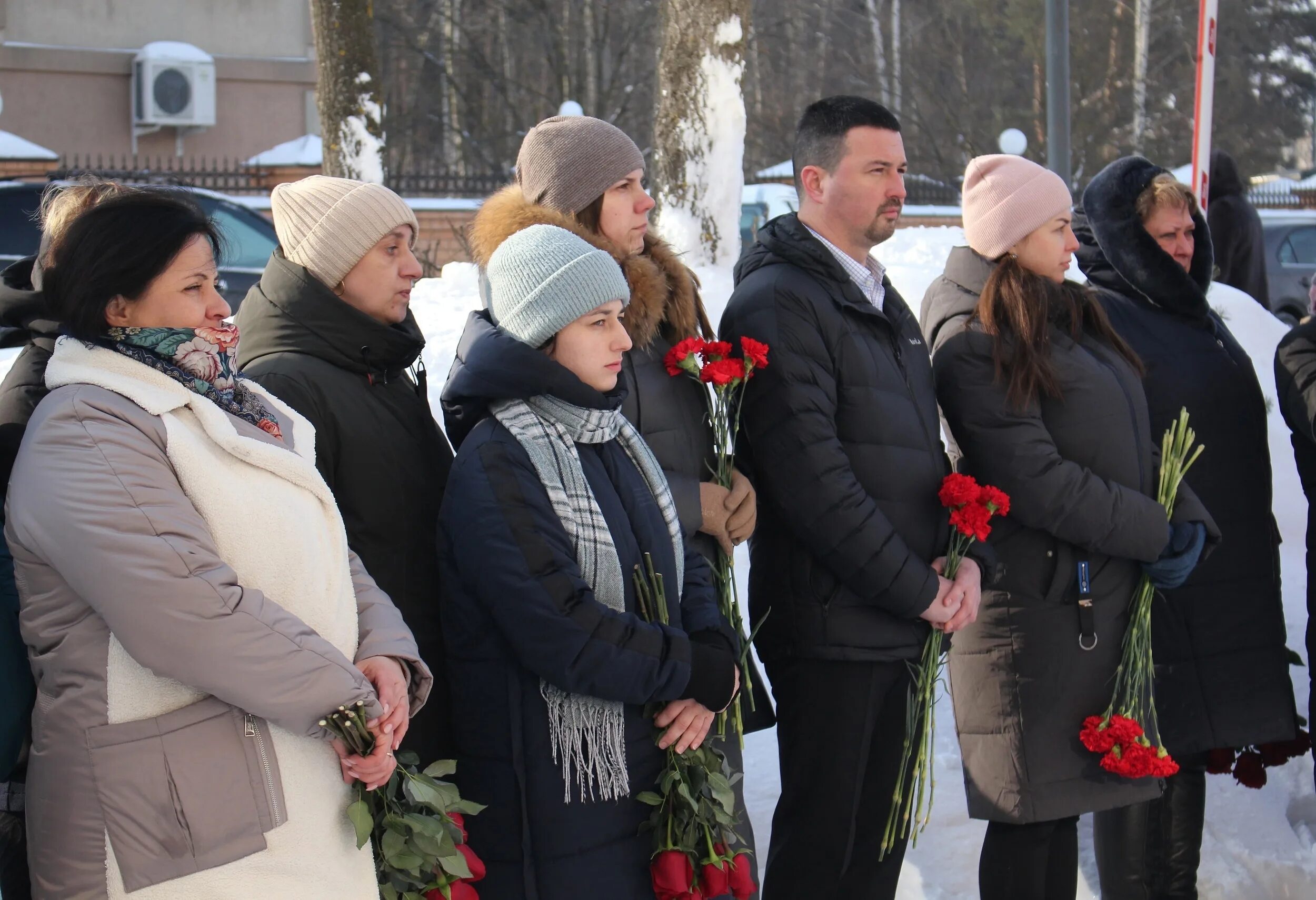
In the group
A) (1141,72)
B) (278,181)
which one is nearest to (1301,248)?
(278,181)

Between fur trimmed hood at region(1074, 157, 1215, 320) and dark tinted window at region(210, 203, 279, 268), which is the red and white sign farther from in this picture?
dark tinted window at region(210, 203, 279, 268)

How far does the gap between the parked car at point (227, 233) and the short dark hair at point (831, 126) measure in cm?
641

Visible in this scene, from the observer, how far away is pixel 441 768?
2.60 m

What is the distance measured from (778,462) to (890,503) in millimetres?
294

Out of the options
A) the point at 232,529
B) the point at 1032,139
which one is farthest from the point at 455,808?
the point at 1032,139

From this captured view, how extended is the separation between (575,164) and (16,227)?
8094 millimetres

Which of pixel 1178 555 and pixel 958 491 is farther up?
pixel 958 491

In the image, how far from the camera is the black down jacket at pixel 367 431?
9.44ft

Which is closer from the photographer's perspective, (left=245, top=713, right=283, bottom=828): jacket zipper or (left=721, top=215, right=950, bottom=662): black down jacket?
(left=245, top=713, right=283, bottom=828): jacket zipper

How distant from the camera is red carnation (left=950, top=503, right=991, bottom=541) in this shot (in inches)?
132

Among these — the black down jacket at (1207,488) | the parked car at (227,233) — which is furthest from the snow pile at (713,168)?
the black down jacket at (1207,488)

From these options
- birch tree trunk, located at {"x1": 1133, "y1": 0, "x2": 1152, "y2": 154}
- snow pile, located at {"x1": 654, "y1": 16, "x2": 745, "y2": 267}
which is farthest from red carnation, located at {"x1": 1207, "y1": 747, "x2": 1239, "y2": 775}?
birch tree trunk, located at {"x1": 1133, "y1": 0, "x2": 1152, "y2": 154}

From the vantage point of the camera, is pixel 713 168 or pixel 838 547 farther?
pixel 713 168

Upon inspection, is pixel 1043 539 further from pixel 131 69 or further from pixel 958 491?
pixel 131 69
